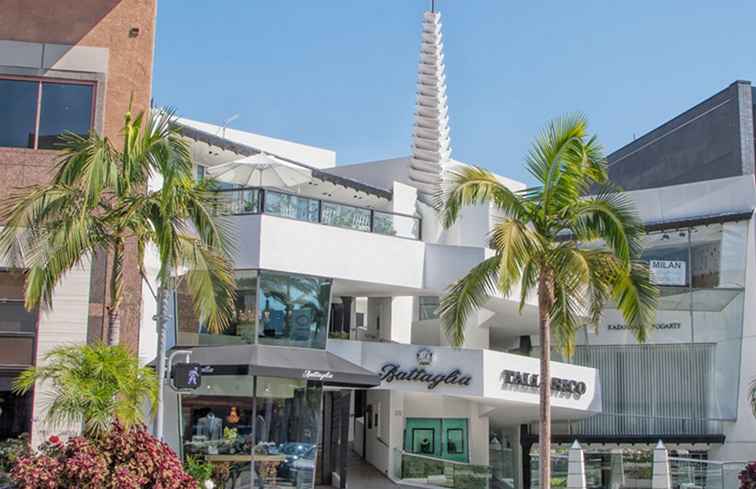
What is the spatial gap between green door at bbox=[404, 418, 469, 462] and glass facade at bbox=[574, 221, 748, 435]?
17.5 feet

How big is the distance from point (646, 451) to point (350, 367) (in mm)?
10801

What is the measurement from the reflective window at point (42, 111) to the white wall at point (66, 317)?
2.97 metres

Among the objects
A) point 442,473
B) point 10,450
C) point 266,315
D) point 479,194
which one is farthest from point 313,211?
point 10,450

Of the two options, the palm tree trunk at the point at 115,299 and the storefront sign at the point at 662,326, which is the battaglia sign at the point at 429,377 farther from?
the palm tree trunk at the point at 115,299

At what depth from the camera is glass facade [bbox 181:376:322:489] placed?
23.5 meters

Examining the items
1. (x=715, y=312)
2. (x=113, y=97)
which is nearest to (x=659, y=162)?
(x=715, y=312)

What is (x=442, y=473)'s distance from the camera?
27.5 meters

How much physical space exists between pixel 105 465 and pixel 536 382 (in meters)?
15.6

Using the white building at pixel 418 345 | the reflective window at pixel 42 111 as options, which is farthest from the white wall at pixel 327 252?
the reflective window at pixel 42 111

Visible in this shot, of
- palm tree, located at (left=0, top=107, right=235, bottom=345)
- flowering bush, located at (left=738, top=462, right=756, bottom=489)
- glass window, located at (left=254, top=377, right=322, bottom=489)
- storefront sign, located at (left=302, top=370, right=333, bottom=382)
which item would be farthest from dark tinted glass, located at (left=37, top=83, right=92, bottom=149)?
flowering bush, located at (left=738, top=462, right=756, bottom=489)

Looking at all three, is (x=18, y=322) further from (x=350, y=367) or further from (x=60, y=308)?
(x=350, y=367)

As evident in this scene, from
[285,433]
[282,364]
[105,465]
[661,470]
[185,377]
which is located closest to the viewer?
[105,465]

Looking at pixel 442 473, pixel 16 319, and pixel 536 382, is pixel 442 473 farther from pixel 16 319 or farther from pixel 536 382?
pixel 16 319

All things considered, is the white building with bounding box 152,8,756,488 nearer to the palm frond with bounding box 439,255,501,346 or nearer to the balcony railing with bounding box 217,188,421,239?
the balcony railing with bounding box 217,188,421,239
